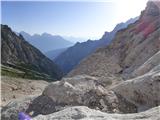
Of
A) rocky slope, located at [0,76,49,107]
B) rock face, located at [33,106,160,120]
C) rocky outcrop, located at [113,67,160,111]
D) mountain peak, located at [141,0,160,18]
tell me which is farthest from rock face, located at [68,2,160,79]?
rock face, located at [33,106,160,120]

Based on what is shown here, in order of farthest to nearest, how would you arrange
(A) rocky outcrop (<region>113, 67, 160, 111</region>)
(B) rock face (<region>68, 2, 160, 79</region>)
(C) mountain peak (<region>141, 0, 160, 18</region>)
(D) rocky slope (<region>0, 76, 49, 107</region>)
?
1. (D) rocky slope (<region>0, 76, 49, 107</region>)
2. (C) mountain peak (<region>141, 0, 160, 18</region>)
3. (B) rock face (<region>68, 2, 160, 79</region>)
4. (A) rocky outcrop (<region>113, 67, 160, 111</region>)

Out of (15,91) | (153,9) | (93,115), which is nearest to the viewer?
A: (93,115)

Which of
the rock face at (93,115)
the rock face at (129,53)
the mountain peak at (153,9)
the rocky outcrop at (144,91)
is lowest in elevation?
the rock face at (93,115)

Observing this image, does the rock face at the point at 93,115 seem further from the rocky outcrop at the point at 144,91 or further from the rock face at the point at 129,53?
the rock face at the point at 129,53

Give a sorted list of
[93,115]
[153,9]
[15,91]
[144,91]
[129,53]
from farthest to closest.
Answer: [15,91], [153,9], [129,53], [144,91], [93,115]

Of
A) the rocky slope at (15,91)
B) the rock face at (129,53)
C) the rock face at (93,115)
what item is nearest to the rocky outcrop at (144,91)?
the rock face at (93,115)

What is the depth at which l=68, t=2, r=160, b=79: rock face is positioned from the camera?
38412 millimetres

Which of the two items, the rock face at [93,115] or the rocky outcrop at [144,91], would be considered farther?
the rocky outcrop at [144,91]

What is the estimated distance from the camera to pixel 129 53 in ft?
148

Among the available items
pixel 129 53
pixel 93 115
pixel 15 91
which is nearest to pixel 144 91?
pixel 93 115

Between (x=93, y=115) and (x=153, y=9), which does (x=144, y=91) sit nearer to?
(x=93, y=115)

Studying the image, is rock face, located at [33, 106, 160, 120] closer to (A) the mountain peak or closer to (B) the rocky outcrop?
(B) the rocky outcrop

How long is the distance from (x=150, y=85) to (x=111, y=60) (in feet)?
109

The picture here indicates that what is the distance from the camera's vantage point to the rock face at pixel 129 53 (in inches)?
1512
